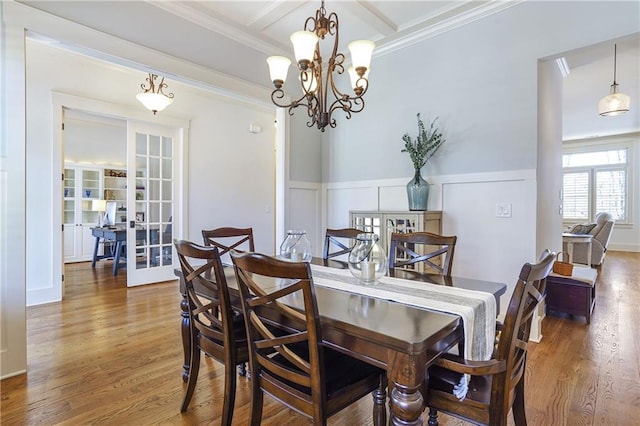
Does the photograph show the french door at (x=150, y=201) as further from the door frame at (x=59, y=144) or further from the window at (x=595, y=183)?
the window at (x=595, y=183)

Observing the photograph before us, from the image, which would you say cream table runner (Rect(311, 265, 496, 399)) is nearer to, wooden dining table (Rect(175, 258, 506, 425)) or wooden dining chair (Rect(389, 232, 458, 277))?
wooden dining table (Rect(175, 258, 506, 425))

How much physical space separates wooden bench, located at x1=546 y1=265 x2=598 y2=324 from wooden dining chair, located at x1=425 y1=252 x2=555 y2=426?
99.2 inches

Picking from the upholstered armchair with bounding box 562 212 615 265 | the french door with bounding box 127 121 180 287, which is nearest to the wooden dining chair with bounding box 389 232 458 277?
the french door with bounding box 127 121 180 287

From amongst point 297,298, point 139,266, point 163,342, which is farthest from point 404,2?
point 139,266

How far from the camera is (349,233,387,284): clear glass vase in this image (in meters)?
1.70

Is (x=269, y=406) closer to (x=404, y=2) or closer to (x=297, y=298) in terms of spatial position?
(x=297, y=298)

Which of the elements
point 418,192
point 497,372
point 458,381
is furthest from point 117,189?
point 497,372

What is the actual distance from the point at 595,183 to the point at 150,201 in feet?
34.0

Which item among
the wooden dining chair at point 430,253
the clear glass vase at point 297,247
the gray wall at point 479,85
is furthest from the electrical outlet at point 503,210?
the clear glass vase at point 297,247

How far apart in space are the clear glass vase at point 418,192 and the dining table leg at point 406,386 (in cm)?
235

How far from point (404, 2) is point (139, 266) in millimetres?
4615

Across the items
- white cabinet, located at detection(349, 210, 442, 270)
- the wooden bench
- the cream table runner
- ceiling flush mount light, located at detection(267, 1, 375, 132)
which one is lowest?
the wooden bench

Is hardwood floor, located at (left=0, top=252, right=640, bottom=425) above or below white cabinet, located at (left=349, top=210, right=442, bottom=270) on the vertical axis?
below

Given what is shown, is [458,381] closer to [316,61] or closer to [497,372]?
[497,372]
